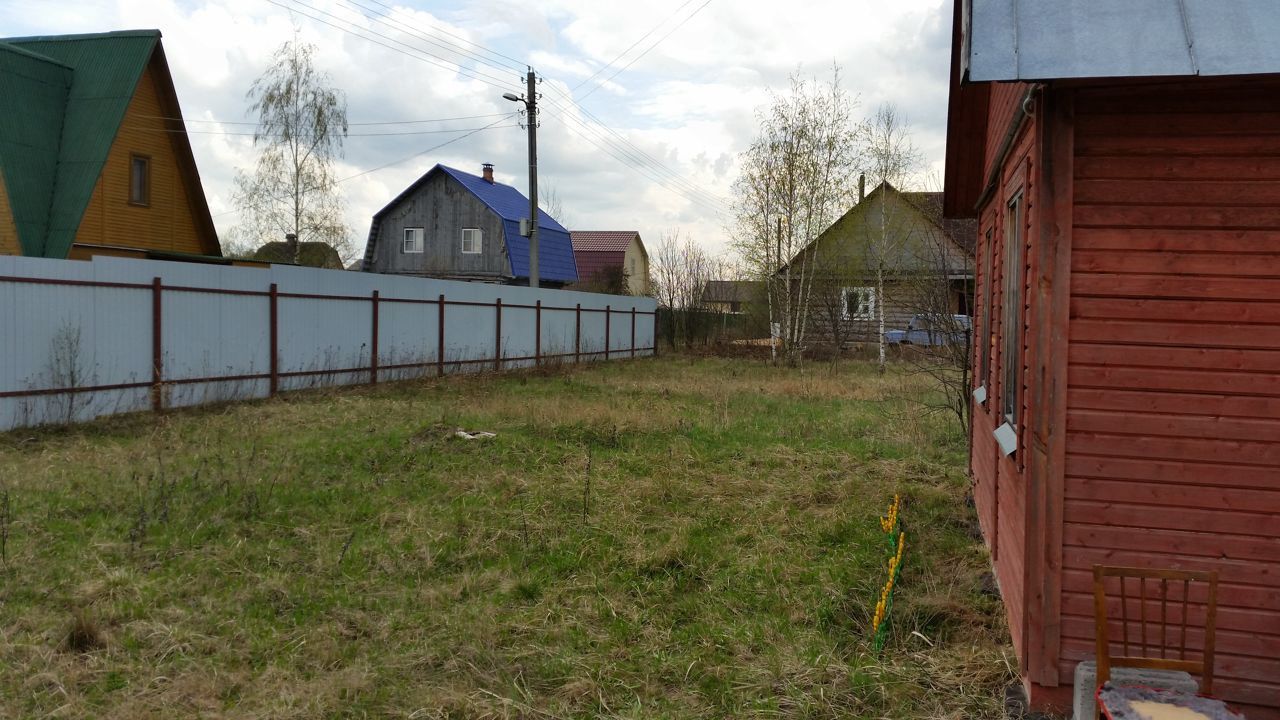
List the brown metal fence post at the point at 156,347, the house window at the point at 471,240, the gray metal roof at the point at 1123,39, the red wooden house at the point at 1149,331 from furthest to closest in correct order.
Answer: the house window at the point at 471,240, the brown metal fence post at the point at 156,347, the red wooden house at the point at 1149,331, the gray metal roof at the point at 1123,39

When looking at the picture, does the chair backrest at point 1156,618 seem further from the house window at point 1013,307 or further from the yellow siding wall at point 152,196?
the yellow siding wall at point 152,196

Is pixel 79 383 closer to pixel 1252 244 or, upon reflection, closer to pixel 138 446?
pixel 138 446

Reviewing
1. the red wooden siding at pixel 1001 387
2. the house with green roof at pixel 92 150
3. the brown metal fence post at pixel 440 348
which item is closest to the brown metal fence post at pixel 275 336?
the brown metal fence post at pixel 440 348

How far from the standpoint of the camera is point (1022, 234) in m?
4.09

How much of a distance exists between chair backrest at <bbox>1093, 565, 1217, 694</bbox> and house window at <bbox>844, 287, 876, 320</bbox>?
22296mm

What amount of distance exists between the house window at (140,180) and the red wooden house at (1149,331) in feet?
62.7

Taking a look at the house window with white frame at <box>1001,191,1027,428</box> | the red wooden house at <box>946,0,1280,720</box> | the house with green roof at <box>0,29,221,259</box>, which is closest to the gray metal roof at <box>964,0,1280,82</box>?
the red wooden house at <box>946,0,1280,720</box>

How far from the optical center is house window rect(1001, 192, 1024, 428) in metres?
4.12

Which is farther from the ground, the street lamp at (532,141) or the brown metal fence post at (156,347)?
the street lamp at (532,141)

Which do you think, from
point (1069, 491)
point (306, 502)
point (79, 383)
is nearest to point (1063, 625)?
point (1069, 491)

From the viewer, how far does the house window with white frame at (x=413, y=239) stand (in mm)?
33438

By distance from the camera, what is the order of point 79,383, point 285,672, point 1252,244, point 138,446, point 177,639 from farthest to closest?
point 79,383 < point 138,446 < point 177,639 < point 285,672 < point 1252,244

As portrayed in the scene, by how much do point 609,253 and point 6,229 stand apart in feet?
107

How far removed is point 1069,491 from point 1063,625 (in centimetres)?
54
